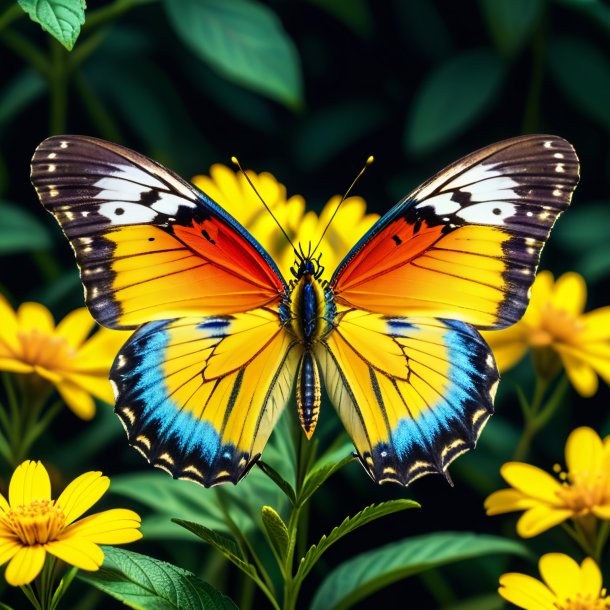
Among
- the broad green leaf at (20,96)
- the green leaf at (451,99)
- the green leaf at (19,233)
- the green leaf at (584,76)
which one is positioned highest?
the green leaf at (584,76)

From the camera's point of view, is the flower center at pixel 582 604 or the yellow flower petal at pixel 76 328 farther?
the yellow flower petal at pixel 76 328

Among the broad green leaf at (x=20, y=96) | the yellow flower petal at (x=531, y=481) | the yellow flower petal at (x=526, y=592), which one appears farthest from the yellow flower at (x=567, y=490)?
the broad green leaf at (x=20, y=96)

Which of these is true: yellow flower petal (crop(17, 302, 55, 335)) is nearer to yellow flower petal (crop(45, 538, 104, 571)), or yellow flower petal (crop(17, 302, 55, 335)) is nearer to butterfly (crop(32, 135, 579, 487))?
→ butterfly (crop(32, 135, 579, 487))

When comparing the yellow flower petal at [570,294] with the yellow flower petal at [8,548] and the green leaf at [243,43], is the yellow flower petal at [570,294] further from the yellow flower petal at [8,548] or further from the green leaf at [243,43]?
the yellow flower petal at [8,548]

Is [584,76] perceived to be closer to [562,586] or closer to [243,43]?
[243,43]

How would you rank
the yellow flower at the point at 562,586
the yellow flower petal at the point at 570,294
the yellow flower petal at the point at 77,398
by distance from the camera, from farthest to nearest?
the yellow flower petal at the point at 570,294 < the yellow flower petal at the point at 77,398 < the yellow flower at the point at 562,586

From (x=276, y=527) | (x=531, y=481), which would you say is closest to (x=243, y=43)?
(x=531, y=481)

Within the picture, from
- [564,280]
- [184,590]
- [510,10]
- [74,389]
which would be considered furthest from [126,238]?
[510,10]

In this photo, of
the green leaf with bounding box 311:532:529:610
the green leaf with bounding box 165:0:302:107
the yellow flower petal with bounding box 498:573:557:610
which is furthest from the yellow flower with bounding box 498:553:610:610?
the green leaf with bounding box 165:0:302:107
